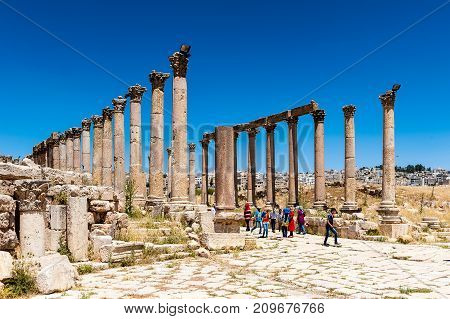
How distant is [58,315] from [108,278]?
3.27m

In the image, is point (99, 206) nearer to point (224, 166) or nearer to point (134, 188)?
point (224, 166)

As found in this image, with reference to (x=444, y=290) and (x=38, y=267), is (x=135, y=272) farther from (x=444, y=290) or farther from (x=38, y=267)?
(x=444, y=290)

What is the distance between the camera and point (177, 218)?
18203mm

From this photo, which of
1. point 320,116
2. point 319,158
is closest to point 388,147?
point 319,158

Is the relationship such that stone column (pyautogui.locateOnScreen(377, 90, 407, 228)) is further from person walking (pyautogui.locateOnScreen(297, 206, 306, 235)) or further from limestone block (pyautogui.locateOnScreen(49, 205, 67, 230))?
limestone block (pyautogui.locateOnScreen(49, 205, 67, 230))

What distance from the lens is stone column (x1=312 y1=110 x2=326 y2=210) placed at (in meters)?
27.0

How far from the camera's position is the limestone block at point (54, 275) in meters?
7.68

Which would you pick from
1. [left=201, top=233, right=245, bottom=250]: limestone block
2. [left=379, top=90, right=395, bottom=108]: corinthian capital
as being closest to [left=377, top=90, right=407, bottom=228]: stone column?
[left=379, top=90, right=395, bottom=108]: corinthian capital

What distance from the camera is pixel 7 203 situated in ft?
27.3

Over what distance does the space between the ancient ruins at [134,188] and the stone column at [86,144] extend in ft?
0.24

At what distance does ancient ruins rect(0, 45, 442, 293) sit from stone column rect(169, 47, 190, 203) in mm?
43

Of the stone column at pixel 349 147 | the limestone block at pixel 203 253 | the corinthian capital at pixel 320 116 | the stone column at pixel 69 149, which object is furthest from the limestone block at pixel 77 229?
the stone column at pixel 69 149

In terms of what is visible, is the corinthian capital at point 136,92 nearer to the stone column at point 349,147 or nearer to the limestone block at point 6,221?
the stone column at point 349,147

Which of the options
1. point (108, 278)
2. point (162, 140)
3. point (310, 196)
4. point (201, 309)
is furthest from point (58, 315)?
point (310, 196)
